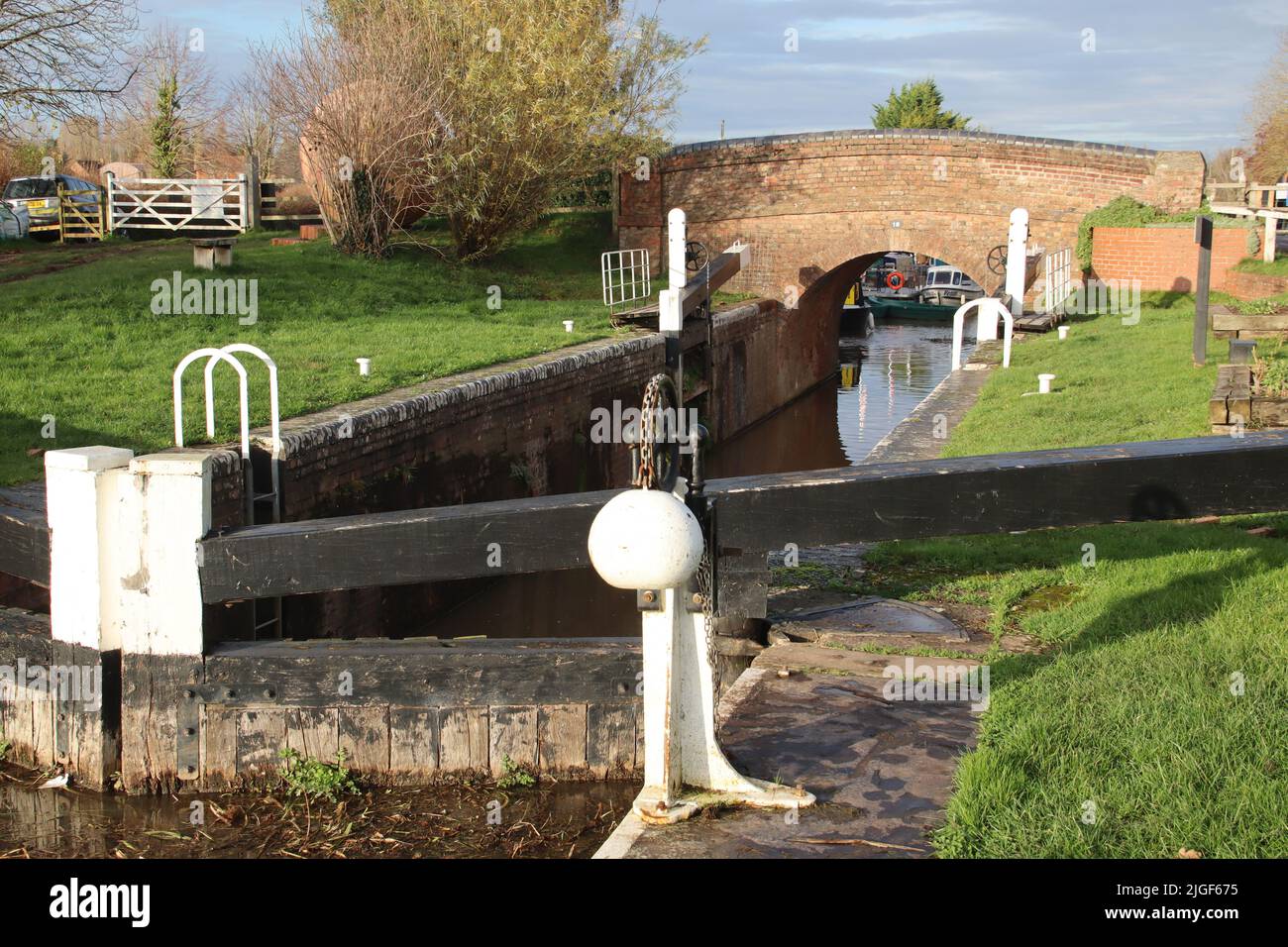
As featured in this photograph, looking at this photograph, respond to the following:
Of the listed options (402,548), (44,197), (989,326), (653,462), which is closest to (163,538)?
(402,548)

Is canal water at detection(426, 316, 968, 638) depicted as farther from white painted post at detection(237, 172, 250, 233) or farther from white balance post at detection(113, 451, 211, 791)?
white painted post at detection(237, 172, 250, 233)

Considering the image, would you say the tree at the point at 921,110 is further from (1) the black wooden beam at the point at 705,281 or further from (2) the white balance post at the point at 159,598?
(2) the white balance post at the point at 159,598

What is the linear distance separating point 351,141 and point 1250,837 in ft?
63.8

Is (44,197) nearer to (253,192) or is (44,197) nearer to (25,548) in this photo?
(253,192)

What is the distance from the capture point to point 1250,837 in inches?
130

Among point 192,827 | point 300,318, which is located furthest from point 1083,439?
point 300,318

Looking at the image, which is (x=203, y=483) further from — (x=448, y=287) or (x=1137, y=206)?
(x=1137, y=206)

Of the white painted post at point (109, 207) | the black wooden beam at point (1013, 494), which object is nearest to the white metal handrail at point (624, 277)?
the white painted post at point (109, 207)

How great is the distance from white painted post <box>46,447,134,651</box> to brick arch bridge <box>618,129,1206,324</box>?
21.5 meters

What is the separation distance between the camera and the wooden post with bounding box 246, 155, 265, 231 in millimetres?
24203

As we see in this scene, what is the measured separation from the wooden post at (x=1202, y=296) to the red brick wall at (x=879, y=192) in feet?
30.7

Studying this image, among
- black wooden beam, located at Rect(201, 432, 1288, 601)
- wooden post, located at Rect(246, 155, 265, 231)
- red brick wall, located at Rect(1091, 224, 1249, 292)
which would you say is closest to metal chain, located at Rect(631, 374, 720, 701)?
black wooden beam, located at Rect(201, 432, 1288, 601)

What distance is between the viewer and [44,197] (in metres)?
23.2

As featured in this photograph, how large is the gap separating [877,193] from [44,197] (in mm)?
16198
